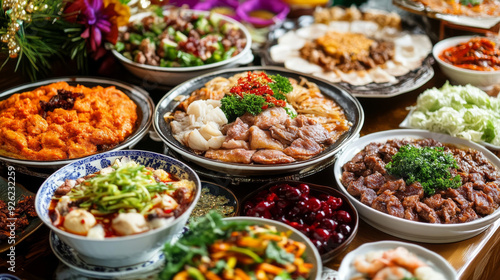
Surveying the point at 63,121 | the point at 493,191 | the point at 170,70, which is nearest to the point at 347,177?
the point at 493,191

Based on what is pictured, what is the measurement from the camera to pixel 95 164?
8.41 feet

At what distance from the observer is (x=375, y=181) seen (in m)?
2.72

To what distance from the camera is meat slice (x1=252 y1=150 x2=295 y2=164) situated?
2.70 metres

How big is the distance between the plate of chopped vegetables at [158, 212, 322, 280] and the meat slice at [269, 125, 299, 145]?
36.4 inches

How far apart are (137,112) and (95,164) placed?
92 cm

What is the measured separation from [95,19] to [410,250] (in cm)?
324

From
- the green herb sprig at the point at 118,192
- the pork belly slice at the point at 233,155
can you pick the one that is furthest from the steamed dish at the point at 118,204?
the pork belly slice at the point at 233,155

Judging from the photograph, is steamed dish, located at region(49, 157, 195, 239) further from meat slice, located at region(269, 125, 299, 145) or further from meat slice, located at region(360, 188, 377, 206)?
meat slice, located at region(360, 188, 377, 206)

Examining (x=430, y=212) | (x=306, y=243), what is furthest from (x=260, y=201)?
(x=430, y=212)

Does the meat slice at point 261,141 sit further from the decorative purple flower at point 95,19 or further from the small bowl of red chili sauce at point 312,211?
the decorative purple flower at point 95,19

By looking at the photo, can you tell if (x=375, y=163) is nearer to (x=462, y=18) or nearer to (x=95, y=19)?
(x=462, y=18)

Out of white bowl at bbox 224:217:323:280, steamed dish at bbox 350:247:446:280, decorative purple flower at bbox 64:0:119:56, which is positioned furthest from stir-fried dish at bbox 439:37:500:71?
decorative purple flower at bbox 64:0:119:56

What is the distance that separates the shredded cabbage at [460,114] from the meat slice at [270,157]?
1.40 m

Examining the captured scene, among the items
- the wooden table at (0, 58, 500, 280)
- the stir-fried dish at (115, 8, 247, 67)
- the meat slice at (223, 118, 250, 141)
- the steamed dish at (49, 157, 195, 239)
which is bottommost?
the wooden table at (0, 58, 500, 280)
